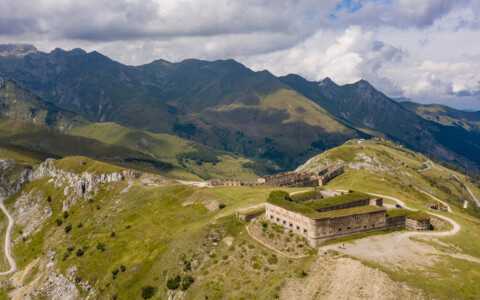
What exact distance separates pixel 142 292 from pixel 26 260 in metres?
109

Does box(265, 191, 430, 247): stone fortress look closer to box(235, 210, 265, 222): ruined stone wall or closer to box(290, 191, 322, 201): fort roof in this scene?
box(235, 210, 265, 222): ruined stone wall

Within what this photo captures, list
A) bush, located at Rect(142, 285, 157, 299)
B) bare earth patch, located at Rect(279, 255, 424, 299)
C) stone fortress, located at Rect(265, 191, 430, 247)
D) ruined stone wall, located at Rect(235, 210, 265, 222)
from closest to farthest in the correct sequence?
bare earth patch, located at Rect(279, 255, 424, 299) < stone fortress, located at Rect(265, 191, 430, 247) < bush, located at Rect(142, 285, 157, 299) < ruined stone wall, located at Rect(235, 210, 265, 222)

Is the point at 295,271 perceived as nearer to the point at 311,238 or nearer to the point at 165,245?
the point at 311,238

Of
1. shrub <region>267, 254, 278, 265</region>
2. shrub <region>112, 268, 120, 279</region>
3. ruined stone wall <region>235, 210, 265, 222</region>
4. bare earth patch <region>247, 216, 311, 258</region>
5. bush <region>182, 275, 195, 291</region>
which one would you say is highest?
ruined stone wall <region>235, 210, 265, 222</region>

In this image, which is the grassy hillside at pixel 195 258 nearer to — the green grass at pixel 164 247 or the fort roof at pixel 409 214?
the green grass at pixel 164 247

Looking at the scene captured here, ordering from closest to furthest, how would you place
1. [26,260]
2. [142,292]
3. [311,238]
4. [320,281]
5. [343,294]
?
[343,294]
[320,281]
[311,238]
[142,292]
[26,260]

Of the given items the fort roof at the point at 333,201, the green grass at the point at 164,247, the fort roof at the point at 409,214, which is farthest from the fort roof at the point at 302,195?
the fort roof at the point at 409,214

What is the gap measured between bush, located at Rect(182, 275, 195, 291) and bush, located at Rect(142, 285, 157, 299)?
542 inches

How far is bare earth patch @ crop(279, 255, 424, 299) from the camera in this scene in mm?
83312

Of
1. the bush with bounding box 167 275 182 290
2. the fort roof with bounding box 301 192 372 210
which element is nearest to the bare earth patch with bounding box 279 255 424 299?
the fort roof with bounding box 301 192 372 210

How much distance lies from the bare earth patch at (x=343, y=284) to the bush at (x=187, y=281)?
3351cm

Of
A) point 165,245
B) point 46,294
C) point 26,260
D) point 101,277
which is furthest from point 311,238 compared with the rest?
point 26,260

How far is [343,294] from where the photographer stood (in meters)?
85.9

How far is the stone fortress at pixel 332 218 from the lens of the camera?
108 metres
